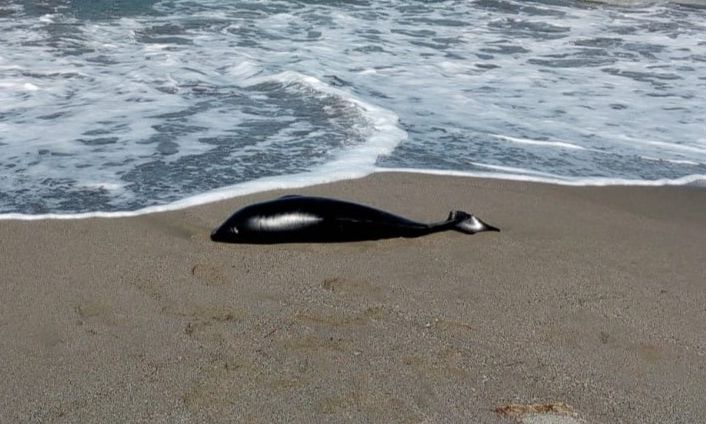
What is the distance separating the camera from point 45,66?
1035 centimetres

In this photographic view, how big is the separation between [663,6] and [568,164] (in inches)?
534

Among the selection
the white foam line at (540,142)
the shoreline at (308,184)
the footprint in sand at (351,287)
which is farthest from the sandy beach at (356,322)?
the white foam line at (540,142)

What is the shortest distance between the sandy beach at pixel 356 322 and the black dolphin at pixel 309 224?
0.22ft

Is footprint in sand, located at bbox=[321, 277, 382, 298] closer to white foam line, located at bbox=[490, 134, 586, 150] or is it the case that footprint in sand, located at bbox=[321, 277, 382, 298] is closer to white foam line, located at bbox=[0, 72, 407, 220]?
white foam line, located at bbox=[0, 72, 407, 220]

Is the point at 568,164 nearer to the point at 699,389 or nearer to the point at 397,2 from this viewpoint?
the point at 699,389

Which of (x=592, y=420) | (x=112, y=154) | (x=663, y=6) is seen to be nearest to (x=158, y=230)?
(x=112, y=154)

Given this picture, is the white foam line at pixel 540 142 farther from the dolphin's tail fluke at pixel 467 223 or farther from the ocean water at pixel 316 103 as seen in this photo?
the dolphin's tail fluke at pixel 467 223

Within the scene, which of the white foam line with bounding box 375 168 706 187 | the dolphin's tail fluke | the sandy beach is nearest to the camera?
the sandy beach

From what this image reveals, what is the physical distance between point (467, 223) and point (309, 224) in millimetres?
923

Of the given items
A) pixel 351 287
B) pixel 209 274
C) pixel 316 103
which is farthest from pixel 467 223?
pixel 316 103

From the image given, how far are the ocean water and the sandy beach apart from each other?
91 cm

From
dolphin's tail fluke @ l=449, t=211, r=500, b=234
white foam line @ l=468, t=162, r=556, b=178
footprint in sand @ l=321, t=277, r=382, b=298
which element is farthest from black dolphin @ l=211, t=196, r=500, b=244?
white foam line @ l=468, t=162, r=556, b=178

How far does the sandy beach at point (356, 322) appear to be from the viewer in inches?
130

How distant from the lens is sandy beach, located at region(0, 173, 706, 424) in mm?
3314
